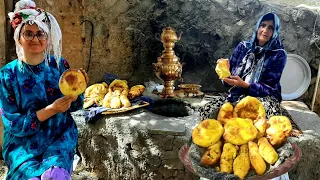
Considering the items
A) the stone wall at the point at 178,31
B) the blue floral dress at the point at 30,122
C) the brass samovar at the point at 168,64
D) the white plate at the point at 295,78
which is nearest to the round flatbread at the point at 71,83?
the blue floral dress at the point at 30,122

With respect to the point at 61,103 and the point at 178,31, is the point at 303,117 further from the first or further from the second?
the point at 61,103

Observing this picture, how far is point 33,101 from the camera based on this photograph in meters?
2.04

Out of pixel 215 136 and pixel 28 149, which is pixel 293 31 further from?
pixel 28 149

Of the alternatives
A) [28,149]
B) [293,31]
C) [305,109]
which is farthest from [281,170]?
[293,31]

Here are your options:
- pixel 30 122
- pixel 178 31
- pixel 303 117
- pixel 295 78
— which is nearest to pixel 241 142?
pixel 30 122

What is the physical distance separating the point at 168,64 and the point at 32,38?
7.71 ft

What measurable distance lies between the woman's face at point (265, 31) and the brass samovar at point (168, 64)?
1263 millimetres

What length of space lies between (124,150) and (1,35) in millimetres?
1925

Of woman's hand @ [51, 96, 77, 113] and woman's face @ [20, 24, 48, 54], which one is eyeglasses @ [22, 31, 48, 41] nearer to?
woman's face @ [20, 24, 48, 54]

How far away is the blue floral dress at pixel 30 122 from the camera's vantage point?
1.97m

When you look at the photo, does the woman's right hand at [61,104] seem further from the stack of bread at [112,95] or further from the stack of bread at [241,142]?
the stack of bread at [112,95]

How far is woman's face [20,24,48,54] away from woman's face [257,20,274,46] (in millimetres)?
2109

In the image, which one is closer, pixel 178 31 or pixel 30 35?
pixel 30 35

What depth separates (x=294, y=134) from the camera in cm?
294
